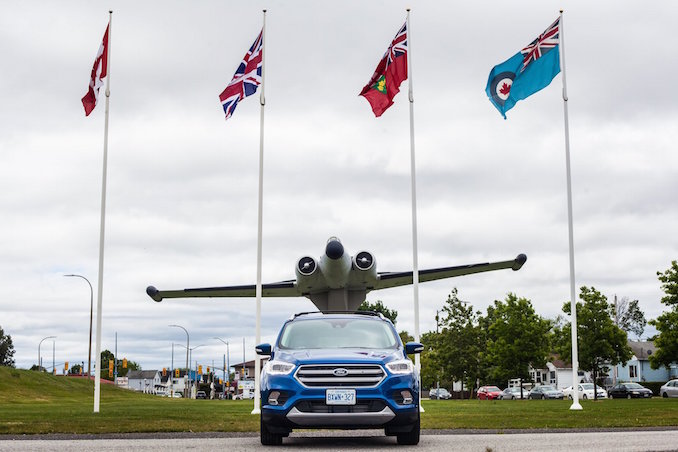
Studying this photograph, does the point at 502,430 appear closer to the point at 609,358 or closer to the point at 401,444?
the point at 401,444

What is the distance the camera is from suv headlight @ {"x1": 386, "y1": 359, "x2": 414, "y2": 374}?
1027cm

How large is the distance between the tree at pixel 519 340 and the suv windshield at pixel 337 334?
4596cm

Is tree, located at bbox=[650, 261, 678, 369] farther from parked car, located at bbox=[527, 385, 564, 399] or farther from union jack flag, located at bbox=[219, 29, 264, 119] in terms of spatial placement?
union jack flag, located at bbox=[219, 29, 264, 119]

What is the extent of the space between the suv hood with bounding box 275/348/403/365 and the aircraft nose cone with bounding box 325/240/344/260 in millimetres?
11774

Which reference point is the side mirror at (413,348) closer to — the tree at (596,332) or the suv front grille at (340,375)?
the suv front grille at (340,375)

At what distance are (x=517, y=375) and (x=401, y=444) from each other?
159 ft

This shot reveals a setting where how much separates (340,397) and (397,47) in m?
14.9

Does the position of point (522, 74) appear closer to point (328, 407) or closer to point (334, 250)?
point (334, 250)

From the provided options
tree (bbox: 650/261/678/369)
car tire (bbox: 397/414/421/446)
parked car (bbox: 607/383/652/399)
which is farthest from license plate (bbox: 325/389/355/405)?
parked car (bbox: 607/383/652/399)

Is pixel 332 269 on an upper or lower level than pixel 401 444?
upper

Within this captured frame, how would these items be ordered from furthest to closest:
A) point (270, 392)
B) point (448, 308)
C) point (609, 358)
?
point (448, 308) → point (609, 358) → point (270, 392)

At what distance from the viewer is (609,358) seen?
165ft

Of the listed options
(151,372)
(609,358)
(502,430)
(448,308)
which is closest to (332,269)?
(502,430)

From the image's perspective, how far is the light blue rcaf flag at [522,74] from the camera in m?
22.7
